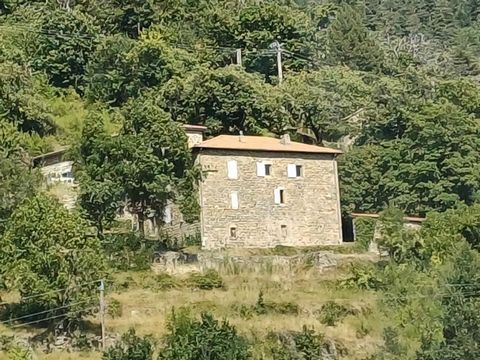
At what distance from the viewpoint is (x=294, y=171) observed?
5397cm

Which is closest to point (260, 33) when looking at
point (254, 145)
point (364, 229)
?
point (254, 145)

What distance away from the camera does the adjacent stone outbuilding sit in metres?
51.6

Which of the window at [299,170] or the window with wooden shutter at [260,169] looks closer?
the window with wooden shutter at [260,169]

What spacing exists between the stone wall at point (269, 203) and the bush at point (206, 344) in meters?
16.0

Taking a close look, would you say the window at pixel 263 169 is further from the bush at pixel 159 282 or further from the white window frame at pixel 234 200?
the bush at pixel 159 282

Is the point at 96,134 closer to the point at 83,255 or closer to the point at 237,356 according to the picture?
the point at 83,255

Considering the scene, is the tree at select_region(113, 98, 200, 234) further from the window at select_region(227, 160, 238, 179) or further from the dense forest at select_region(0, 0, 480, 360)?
the window at select_region(227, 160, 238, 179)

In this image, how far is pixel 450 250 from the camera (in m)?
47.2

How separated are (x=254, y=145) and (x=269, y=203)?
117 inches

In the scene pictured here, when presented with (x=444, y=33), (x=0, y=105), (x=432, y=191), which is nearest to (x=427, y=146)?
→ (x=432, y=191)

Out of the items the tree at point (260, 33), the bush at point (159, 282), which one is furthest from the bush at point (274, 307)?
the tree at point (260, 33)

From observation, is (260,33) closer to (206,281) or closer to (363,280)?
(363,280)

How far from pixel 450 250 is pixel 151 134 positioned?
45.7ft

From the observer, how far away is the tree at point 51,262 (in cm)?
3941
